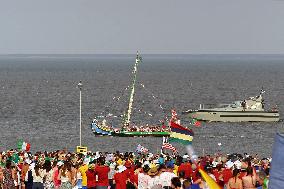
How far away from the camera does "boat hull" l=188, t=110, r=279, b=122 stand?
315 ft

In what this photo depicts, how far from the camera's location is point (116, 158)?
26.7m

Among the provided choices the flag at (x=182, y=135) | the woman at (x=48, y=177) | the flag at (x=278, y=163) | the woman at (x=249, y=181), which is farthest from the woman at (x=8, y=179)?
the flag at (x=278, y=163)

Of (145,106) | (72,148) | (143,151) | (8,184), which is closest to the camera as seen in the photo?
(8,184)

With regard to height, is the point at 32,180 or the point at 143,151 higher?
the point at 32,180

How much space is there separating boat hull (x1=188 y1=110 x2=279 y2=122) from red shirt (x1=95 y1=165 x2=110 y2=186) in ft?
248

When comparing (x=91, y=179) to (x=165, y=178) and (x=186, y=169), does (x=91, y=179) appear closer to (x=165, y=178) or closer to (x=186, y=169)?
(x=186, y=169)

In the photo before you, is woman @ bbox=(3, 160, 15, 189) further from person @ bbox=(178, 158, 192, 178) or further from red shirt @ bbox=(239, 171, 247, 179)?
red shirt @ bbox=(239, 171, 247, 179)

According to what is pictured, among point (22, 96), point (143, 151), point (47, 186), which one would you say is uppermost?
point (47, 186)

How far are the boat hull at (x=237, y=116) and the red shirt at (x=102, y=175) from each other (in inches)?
2980

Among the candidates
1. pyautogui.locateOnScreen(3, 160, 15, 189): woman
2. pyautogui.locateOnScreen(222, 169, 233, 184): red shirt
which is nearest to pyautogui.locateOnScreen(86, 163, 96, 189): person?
pyautogui.locateOnScreen(3, 160, 15, 189): woman

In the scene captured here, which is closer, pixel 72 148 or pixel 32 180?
pixel 32 180

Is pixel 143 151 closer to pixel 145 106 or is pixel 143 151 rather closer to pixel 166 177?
pixel 166 177

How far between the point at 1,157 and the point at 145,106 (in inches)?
3487

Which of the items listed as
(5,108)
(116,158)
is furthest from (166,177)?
(5,108)
